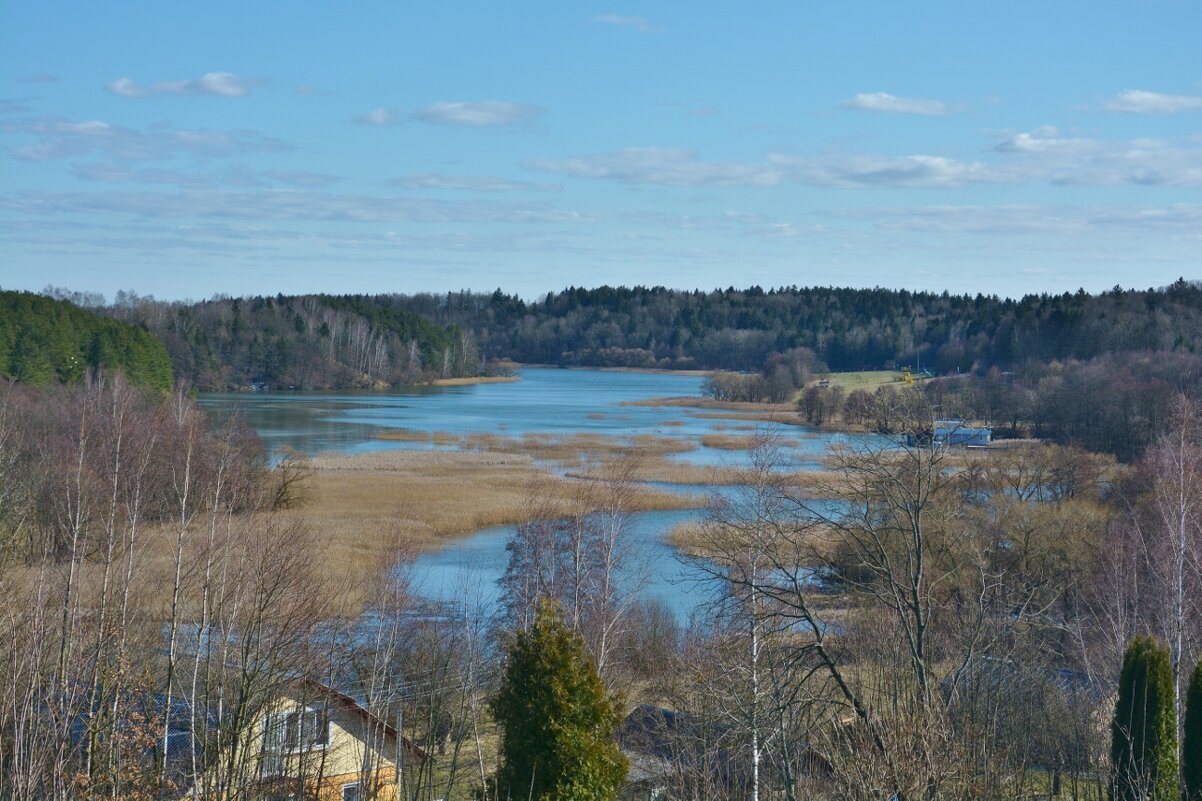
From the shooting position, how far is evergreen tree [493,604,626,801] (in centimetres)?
948

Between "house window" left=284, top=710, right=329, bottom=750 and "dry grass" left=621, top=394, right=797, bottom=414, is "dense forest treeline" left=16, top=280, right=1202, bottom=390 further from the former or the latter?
"house window" left=284, top=710, right=329, bottom=750

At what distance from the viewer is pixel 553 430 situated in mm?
57406

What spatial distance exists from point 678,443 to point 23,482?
1262 inches

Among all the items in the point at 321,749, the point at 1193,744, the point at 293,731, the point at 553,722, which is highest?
the point at 553,722

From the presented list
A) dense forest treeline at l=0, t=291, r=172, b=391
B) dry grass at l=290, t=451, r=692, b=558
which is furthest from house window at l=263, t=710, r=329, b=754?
dense forest treeline at l=0, t=291, r=172, b=391

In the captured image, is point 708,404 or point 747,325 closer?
point 708,404

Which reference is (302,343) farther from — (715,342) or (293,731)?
(293,731)

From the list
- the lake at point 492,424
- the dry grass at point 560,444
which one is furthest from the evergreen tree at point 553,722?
the dry grass at point 560,444

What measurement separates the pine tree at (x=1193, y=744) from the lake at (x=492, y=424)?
8164mm

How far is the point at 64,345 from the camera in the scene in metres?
51.4

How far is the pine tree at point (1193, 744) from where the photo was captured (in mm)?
12344

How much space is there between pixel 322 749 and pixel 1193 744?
9.14 metres

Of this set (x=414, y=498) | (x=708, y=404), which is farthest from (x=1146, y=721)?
(x=708, y=404)

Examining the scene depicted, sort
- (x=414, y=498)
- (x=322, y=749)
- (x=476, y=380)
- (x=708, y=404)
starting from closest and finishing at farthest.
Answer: (x=322, y=749) → (x=414, y=498) → (x=708, y=404) → (x=476, y=380)
